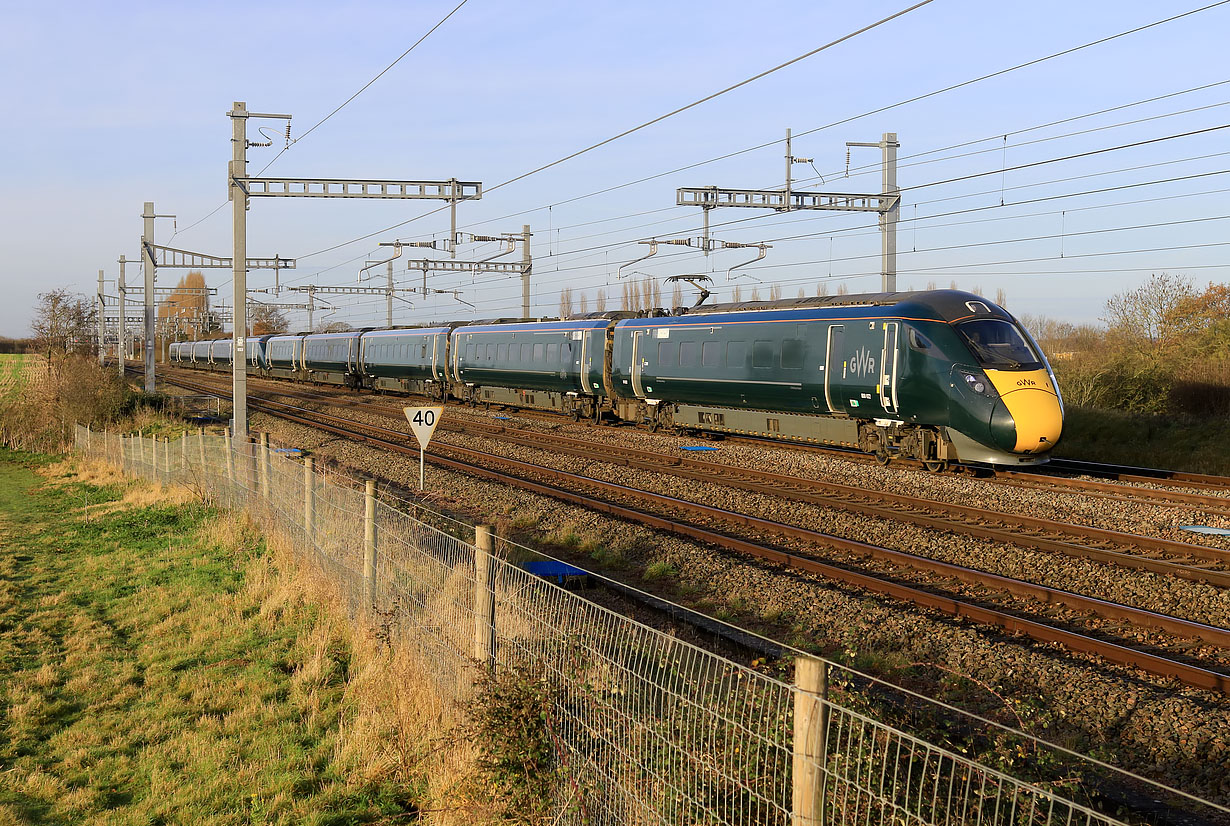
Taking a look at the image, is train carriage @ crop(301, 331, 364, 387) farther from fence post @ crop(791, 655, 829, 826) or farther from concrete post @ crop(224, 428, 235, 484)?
fence post @ crop(791, 655, 829, 826)

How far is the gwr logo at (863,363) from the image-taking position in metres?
18.2

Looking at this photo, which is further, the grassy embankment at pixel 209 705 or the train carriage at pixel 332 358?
the train carriage at pixel 332 358

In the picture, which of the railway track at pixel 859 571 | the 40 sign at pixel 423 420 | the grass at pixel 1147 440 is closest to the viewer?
the railway track at pixel 859 571

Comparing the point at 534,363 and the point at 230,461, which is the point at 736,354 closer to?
the point at 534,363

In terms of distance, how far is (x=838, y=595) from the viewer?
9930 millimetres

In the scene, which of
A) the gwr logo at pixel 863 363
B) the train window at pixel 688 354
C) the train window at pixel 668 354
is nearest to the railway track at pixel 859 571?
the train window at pixel 688 354

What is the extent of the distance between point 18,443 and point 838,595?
2973cm

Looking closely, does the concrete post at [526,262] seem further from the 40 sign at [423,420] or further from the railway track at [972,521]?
the 40 sign at [423,420]

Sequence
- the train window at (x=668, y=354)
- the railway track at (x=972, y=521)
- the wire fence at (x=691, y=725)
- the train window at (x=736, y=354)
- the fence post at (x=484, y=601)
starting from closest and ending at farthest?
the wire fence at (x=691, y=725) < the fence post at (x=484, y=601) < the railway track at (x=972, y=521) < the train window at (x=736, y=354) < the train window at (x=668, y=354)

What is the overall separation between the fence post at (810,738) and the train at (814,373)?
46.4 feet

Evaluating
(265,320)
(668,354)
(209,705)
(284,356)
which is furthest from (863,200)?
(265,320)

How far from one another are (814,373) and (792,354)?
85 centimetres

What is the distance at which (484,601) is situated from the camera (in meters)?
6.21

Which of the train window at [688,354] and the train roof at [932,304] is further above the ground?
the train roof at [932,304]
